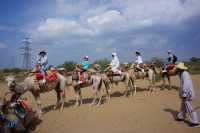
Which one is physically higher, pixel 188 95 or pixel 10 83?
pixel 10 83

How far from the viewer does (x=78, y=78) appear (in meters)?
13.1

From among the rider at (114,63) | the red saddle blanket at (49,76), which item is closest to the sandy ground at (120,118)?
the red saddle blanket at (49,76)

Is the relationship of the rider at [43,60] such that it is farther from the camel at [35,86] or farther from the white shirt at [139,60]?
the white shirt at [139,60]

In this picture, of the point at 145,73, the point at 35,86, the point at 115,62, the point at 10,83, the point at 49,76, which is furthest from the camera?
the point at 145,73

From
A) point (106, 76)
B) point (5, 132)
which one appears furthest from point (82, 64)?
point (5, 132)

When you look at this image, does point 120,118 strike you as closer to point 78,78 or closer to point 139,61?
point 78,78

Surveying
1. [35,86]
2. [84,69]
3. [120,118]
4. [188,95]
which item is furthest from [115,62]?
[188,95]

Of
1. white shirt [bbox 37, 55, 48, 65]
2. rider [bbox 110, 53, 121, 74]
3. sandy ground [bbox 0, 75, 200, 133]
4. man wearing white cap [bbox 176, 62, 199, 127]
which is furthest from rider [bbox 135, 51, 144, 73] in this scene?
man wearing white cap [bbox 176, 62, 199, 127]

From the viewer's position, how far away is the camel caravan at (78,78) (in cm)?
1077

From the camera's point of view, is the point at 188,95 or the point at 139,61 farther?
the point at 139,61

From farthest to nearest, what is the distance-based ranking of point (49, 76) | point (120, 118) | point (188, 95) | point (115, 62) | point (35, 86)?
point (115, 62) → point (49, 76) → point (35, 86) → point (120, 118) → point (188, 95)

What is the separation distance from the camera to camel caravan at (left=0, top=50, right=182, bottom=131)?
10.8 m

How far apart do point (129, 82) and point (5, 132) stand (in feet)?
34.2

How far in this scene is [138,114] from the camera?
33.7 feet
